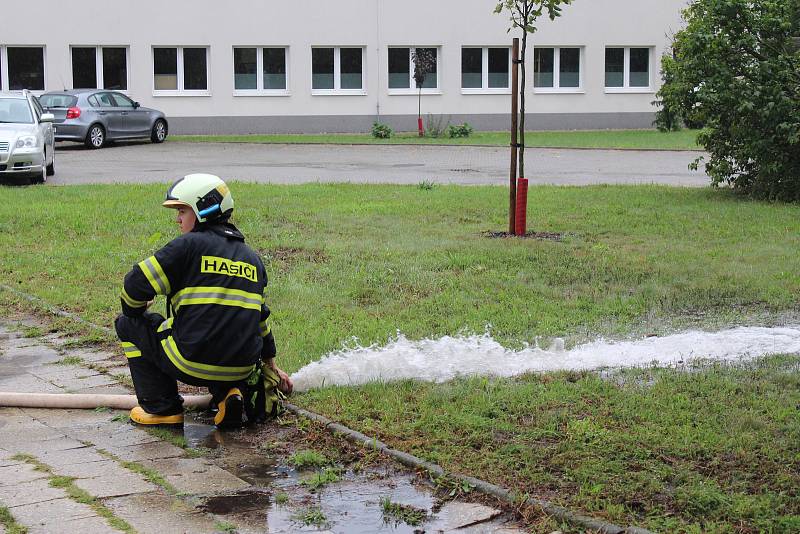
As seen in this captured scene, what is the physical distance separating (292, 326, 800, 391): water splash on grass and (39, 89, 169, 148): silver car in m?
23.7

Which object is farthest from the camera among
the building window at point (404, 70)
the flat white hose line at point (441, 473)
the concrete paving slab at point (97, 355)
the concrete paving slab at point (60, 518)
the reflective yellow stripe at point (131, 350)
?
the building window at point (404, 70)

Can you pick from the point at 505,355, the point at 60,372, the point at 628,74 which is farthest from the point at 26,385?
the point at 628,74

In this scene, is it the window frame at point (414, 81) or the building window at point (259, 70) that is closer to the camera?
the building window at point (259, 70)

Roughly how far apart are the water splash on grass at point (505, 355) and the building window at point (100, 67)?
3235 centimetres

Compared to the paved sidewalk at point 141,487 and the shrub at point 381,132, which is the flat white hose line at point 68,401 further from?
the shrub at point 381,132

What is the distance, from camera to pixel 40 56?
122 ft

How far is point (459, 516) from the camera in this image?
484 centimetres

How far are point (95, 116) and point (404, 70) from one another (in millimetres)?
13904

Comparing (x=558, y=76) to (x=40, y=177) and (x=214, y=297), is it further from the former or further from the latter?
(x=214, y=297)

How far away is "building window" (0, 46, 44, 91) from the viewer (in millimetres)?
36719

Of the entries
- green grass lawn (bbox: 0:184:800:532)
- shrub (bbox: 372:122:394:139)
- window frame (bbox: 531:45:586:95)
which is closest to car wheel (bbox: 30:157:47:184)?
green grass lawn (bbox: 0:184:800:532)

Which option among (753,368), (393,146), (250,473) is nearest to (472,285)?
(753,368)

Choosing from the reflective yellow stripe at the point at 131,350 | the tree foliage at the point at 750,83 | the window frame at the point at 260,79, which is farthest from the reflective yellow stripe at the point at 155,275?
the window frame at the point at 260,79

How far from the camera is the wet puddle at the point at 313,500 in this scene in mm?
4793
